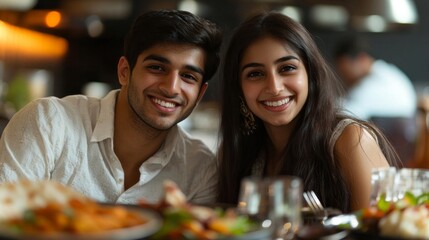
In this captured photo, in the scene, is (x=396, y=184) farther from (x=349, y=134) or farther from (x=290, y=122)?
(x=290, y=122)

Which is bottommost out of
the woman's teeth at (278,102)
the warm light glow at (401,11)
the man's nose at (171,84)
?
the woman's teeth at (278,102)

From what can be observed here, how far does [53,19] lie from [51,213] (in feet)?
22.8

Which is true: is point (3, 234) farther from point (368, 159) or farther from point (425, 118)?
point (425, 118)

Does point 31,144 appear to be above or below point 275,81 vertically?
below

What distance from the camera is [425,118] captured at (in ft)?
17.9

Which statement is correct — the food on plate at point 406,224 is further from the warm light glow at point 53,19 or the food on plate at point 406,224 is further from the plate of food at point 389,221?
the warm light glow at point 53,19

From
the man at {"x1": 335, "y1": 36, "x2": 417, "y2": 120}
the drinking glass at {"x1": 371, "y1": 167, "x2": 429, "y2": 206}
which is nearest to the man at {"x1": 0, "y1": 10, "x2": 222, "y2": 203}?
the drinking glass at {"x1": 371, "y1": 167, "x2": 429, "y2": 206}

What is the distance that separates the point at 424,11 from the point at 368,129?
6.61 metres

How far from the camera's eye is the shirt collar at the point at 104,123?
2.43m

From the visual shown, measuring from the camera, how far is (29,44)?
847cm

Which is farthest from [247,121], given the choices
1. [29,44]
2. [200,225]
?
[29,44]

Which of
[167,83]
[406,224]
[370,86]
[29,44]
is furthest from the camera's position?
[29,44]

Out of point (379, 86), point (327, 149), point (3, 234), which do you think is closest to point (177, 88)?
point (327, 149)

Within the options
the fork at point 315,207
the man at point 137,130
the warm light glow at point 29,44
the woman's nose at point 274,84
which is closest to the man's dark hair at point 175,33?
the man at point 137,130
